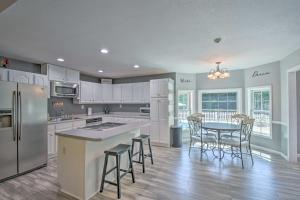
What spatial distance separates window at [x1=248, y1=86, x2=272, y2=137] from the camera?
15.0ft

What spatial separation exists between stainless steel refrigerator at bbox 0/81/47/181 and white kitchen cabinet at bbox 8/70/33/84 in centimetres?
63

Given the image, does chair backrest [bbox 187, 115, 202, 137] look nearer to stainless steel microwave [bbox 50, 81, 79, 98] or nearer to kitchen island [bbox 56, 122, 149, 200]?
kitchen island [bbox 56, 122, 149, 200]

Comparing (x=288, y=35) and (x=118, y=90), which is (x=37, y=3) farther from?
(x=118, y=90)

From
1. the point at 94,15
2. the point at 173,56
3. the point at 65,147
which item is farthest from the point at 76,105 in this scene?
the point at 94,15

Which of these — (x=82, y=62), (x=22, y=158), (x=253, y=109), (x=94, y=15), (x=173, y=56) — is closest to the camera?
(x=94, y=15)

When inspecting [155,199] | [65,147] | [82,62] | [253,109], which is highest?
[82,62]

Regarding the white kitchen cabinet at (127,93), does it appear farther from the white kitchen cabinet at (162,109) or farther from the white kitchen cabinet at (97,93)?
the white kitchen cabinet at (162,109)

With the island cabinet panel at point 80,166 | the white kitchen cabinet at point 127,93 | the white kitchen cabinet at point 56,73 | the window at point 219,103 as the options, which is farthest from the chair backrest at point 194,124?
the white kitchen cabinet at point 56,73

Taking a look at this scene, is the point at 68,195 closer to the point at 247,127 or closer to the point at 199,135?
the point at 199,135

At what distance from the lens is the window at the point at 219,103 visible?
5.39 meters

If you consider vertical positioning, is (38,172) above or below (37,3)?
below

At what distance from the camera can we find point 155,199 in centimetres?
232

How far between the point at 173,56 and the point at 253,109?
335 cm

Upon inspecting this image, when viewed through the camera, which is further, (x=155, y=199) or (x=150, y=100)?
(x=150, y=100)
